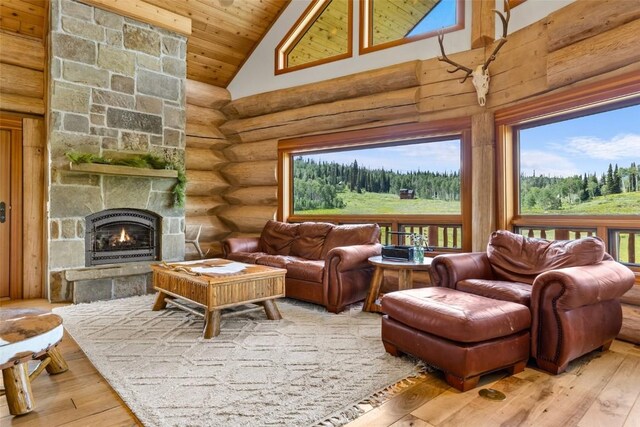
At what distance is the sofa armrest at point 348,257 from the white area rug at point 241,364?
469 millimetres

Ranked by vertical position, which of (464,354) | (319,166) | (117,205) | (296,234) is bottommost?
(464,354)

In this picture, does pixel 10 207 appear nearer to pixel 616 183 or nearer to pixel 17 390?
pixel 17 390

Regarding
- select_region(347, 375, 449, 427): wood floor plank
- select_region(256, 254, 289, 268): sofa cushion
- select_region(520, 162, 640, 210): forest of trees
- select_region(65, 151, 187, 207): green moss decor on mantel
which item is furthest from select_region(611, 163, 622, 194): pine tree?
select_region(65, 151, 187, 207): green moss decor on mantel

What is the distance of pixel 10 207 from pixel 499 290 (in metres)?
5.19

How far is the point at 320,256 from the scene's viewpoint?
14.9 feet

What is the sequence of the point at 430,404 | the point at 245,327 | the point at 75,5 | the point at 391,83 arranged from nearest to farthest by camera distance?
the point at 430,404
the point at 245,327
the point at 75,5
the point at 391,83

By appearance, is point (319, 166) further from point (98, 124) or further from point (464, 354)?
point (464, 354)

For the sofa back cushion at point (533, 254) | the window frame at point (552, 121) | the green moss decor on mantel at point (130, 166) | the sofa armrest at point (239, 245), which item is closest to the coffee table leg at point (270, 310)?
the sofa armrest at point (239, 245)

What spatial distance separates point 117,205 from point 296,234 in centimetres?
220

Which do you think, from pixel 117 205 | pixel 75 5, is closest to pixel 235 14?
pixel 75 5

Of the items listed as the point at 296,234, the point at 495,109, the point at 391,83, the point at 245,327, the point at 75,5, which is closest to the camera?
the point at 245,327

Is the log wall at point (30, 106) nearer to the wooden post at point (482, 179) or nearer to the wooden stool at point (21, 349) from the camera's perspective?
the wooden stool at point (21, 349)

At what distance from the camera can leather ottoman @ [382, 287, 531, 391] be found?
2.18m

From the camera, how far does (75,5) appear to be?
4.22 meters
